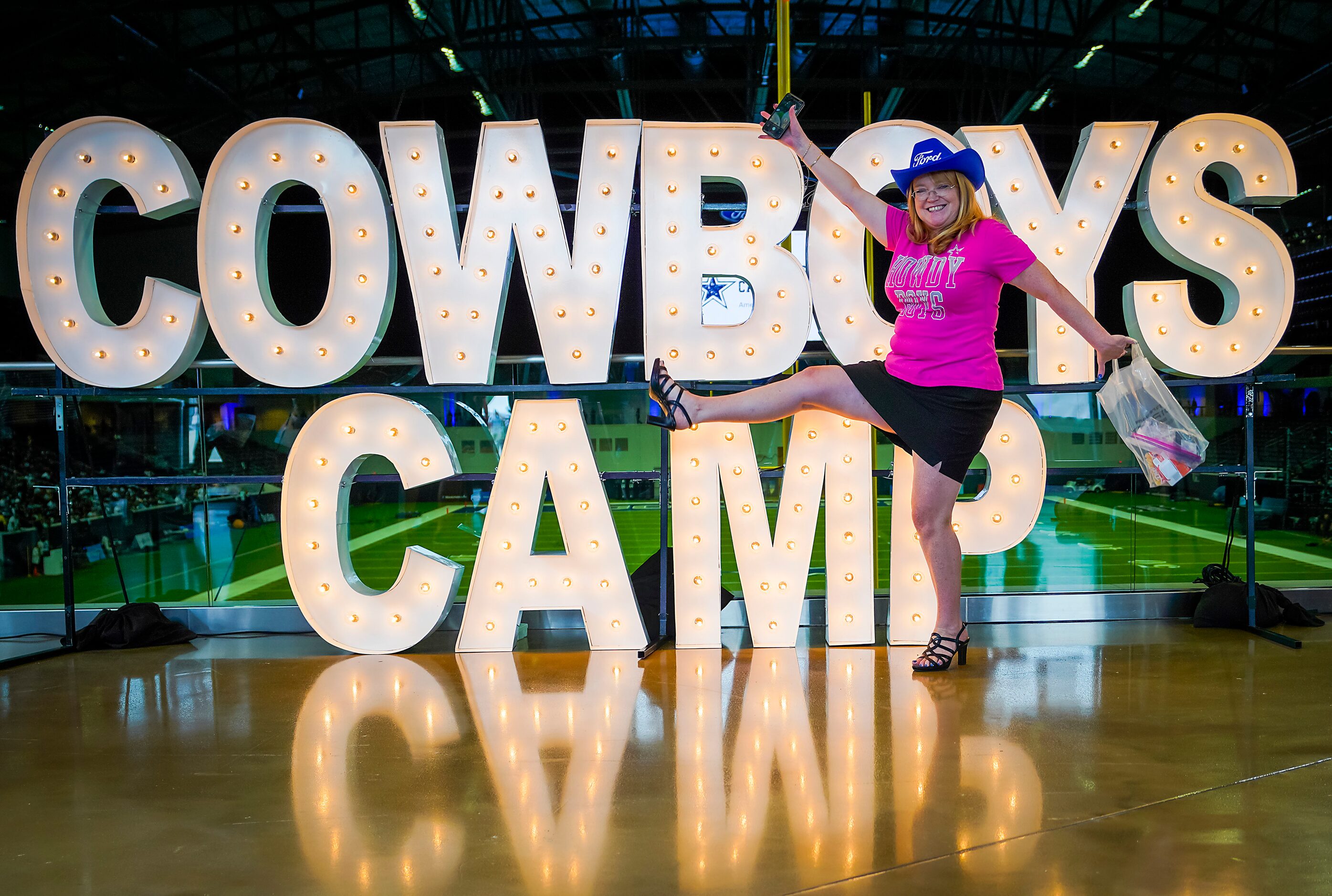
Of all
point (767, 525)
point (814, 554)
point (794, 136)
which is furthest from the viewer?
point (814, 554)

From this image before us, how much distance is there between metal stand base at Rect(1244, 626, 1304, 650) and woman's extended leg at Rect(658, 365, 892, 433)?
184 centimetres

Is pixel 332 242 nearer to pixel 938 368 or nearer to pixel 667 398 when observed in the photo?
pixel 667 398

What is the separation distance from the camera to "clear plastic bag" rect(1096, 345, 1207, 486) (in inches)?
121

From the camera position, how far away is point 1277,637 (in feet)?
11.6

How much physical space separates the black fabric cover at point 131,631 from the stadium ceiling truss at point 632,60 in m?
8.93

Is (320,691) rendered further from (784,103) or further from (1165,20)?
(1165,20)

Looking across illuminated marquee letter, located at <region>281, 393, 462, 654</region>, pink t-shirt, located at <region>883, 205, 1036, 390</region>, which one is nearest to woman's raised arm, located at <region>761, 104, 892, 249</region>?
pink t-shirt, located at <region>883, 205, 1036, 390</region>

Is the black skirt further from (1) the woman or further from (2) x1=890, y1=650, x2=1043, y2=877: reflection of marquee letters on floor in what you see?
(2) x1=890, y1=650, x2=1043, y2=877: reflection of marquee letters on floor

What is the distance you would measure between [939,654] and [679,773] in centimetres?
136

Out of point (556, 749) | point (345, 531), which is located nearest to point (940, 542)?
point (556, 749)

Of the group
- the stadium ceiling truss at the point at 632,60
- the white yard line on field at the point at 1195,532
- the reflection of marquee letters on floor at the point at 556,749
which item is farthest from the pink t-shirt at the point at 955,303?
the stadium ceiling truss at the point at 632,60

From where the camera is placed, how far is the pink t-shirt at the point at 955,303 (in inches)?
120

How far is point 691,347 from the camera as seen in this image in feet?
11.7

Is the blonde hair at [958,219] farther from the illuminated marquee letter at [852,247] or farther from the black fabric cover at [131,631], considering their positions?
the black fabric cover at [131,631]
